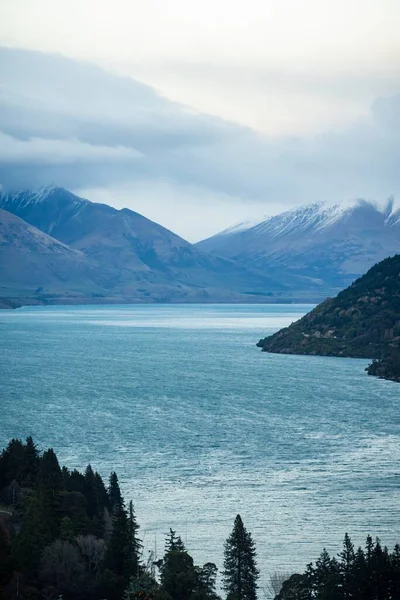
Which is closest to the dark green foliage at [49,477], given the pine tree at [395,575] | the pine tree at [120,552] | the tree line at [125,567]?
the tree line at [125,567]

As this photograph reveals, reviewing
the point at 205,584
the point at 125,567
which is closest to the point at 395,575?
the point at 205,584

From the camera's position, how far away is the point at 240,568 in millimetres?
48219

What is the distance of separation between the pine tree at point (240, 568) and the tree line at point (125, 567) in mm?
46

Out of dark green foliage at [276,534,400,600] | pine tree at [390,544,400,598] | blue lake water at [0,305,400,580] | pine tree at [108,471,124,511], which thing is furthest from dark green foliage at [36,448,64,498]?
pine tree at [390,544,400,598]

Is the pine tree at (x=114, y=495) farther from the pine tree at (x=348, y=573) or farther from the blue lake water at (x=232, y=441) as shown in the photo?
the pine tree at (x=348, y=573)

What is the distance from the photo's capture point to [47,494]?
55750 millimetres

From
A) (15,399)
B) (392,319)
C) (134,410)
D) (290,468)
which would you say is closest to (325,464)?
(290,468)

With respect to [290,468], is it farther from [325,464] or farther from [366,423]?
[366,423]

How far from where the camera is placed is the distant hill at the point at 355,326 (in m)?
168

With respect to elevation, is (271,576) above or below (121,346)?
below

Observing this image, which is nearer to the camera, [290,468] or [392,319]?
[290,468]

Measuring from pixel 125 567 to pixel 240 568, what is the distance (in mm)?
5359

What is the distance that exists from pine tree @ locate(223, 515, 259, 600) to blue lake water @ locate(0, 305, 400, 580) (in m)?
3.87

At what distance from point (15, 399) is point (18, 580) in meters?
69.6
